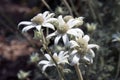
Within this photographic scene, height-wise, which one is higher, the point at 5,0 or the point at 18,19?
the point at 5,0

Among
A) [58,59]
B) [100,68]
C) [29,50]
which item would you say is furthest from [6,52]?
[58,59]

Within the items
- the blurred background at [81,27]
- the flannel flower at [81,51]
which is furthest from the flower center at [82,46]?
the blurred background at [81,27]

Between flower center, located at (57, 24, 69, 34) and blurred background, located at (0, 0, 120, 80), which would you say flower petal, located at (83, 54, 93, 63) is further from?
blurred background, located at (0, 0, 120, 80)

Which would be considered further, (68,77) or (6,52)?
(6,52)

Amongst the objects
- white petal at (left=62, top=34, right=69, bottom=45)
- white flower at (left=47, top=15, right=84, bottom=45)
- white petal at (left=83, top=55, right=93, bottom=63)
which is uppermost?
white flower at (left=47, top=15, right=84, bottom=45)

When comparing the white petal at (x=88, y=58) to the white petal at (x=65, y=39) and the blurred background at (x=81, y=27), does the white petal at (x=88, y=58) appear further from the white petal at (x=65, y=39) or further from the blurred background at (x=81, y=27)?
the blurred background at (x=81, y=27)

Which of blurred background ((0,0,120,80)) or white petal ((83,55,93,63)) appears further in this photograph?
blurred background ((0,0,120,80))

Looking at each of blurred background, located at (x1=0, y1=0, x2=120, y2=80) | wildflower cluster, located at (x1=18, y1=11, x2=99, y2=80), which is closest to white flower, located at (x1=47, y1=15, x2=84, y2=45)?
wildflower cluster, located at (x1=18, y1=11, x2=99, y2=80)

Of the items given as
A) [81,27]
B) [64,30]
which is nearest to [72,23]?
[64,30]

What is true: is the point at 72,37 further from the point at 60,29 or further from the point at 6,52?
the point at 6,52
